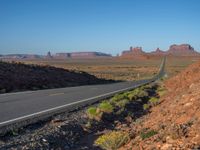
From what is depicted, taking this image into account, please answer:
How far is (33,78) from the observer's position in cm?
3262

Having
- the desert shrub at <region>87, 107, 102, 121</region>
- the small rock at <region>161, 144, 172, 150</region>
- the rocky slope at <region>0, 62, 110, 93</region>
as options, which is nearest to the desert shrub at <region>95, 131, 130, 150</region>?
the small rock at <region>161, 144, 172, 150</region>

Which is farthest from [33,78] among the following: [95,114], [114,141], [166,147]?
[166,147]

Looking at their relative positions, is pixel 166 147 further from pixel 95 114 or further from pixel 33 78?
pixel 33 78

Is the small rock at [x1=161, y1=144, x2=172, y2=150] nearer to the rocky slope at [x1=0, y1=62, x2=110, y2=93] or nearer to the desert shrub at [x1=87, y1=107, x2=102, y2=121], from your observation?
the desert shrub at [x1=87, y1=107, x2=102, y2=121]

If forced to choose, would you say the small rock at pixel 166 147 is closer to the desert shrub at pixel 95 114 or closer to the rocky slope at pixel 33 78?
the desert shrub at pixel 95 114

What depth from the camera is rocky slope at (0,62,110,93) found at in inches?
1118

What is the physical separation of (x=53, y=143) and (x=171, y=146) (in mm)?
3494

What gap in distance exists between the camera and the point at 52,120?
13.0m

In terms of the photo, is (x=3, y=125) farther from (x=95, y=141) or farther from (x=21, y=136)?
(x=95, y=141)

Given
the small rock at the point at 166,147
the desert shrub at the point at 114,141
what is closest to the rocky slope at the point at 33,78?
the desert shrub at the point at 114,141

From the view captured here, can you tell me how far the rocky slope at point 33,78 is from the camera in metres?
28.4

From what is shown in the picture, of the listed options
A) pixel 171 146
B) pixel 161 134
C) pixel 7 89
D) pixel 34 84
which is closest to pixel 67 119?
pixel 161 134

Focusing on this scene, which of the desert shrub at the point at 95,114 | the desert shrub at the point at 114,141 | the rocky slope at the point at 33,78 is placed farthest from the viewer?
the rocky slope at the point at 33,78

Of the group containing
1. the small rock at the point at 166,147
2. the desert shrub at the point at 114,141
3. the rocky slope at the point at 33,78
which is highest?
the small rock at the point at 166,147
